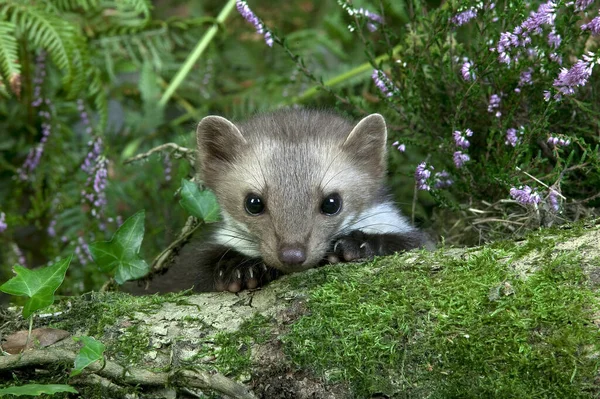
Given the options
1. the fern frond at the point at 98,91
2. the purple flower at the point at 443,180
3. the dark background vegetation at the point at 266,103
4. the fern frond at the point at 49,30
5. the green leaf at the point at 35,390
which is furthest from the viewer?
the fern frond at the point at 98,91

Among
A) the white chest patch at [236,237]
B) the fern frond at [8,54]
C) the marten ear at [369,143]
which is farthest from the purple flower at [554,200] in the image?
the fern frond at [8,54]

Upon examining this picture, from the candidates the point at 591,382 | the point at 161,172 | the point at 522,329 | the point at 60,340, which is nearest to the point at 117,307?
the point at 60,340

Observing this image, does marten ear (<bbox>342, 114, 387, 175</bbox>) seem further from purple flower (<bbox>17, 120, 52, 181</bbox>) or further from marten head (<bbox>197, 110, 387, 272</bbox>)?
purple flower (<bbox>17, 120, 52, 181</bbox>)

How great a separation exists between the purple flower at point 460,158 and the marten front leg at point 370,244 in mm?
439

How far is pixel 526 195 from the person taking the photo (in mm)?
2992

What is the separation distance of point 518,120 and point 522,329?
1622mm

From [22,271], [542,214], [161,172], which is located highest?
[542,214]

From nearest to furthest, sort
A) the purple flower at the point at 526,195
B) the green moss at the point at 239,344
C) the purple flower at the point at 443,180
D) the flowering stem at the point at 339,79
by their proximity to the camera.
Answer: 1. the green moss at the point at 239,344
2. the purple flower at the point at 526,195
3. the purple flower at the point at 443,180
4. the flowering stem at the point at 339,79

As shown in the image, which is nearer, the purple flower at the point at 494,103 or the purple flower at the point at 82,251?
the purple flower at the point at 494,103

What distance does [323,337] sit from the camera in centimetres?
242

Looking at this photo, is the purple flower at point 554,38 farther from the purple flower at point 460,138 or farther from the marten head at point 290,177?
the marten head at point 290,177

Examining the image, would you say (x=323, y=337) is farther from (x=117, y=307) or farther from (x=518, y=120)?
(x=518, y=120)

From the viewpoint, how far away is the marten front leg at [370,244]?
3135mm

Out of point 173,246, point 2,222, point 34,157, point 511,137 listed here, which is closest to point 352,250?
point 511,137
